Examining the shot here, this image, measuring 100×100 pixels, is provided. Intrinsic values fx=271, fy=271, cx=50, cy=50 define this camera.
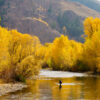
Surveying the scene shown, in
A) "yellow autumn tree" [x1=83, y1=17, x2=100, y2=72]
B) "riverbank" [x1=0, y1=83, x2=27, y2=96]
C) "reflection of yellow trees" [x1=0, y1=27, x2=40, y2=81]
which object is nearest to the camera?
"riverbank" [x1=0, y1=83, x2=27, y2=96]

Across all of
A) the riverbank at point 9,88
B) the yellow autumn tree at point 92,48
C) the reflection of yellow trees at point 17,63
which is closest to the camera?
the riverbank at point 9,88

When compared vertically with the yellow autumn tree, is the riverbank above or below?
below

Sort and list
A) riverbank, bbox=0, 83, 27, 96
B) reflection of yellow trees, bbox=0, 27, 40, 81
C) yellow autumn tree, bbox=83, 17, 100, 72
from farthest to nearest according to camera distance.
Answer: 1. yellow autumn tree, bbox=83, 17, 100, 72
2. reflection of yellow trees, bbox=0, 27, 40, 81
3. riverbank, bbox=0, 83, 27, 96

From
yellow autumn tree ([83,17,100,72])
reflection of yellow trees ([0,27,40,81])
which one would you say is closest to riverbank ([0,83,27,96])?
reflection of yellow trees ([0,27,40,81])

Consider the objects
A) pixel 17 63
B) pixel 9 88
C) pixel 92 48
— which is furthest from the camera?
pixel 92 48

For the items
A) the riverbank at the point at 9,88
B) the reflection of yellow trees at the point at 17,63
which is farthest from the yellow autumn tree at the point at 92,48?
the riverbank at the point at 9,88

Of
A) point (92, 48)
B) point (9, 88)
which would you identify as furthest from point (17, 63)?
point (92, 48)

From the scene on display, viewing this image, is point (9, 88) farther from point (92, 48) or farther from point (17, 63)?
point (92, 48)

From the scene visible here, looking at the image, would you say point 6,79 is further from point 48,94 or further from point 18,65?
point 48,94

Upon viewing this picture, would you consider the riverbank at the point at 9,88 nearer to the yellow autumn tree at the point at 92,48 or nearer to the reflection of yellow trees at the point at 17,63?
the reflection of yellow trees at the point at 17,63

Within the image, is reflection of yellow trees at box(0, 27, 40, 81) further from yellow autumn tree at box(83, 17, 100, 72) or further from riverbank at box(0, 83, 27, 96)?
yellow autumn tree at box(83, 17, 100, 72)

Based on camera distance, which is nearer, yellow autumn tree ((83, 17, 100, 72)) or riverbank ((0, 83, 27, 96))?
riverbank ((0, 83, 27, 96))

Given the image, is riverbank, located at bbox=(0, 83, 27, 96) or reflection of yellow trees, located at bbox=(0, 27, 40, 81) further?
reflection of yellow trees, located at bbox=(0, 27, 40, 81)

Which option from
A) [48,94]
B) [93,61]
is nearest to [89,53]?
[93,61]
